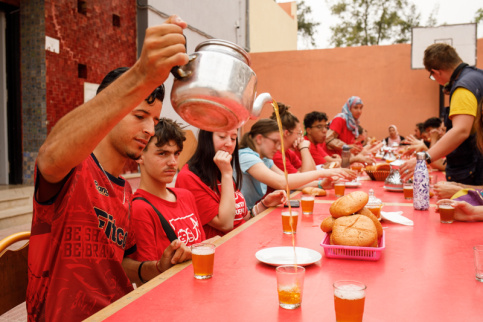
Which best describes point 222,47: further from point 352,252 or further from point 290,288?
point 352,252

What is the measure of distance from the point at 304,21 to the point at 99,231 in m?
23.6

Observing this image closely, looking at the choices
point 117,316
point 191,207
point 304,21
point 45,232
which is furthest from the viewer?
point 304,21

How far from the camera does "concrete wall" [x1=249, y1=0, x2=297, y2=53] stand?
16.2 meters

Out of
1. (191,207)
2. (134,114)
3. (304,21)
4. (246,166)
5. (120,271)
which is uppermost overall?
(304,21)

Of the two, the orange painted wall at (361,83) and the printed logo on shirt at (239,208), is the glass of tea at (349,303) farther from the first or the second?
the orange painted wall at (361,83)

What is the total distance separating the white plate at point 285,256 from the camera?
4.52 feet

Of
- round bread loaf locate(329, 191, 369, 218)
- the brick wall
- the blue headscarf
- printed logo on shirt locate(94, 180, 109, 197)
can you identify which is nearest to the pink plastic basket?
round bread loaf locate(329, 191, 369, 218)

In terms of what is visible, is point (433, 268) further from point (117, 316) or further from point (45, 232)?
point (45, 232)

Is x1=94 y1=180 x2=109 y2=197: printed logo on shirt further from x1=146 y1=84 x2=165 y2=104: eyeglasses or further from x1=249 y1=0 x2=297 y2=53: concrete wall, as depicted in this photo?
x1=249 y1=0 x2=297 y2=53: concrete wall

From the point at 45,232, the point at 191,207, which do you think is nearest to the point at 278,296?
the point at 45,232

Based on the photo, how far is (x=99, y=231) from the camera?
1.33 m

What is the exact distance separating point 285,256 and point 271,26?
17613mm

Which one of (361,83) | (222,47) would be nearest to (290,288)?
(222,47)

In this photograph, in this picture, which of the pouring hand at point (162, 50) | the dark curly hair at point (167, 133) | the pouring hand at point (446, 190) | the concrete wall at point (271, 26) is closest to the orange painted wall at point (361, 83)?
the concrete wall at point (271, 26)
